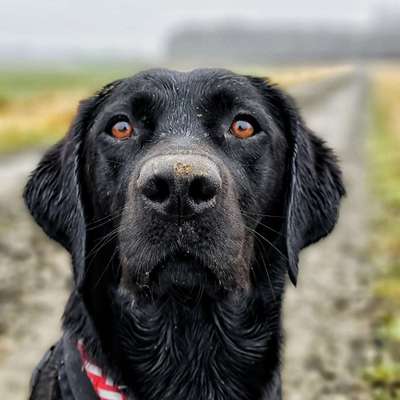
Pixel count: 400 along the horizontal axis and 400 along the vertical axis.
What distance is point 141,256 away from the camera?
7.96 ft

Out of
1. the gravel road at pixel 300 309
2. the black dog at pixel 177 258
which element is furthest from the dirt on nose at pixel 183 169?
the gravel road at pixel 300 309

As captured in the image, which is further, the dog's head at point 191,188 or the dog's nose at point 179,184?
the dog's head at point 191,188

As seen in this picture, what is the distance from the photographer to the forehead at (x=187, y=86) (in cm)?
287

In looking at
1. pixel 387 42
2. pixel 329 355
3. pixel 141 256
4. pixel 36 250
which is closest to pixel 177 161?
pixel 141 256

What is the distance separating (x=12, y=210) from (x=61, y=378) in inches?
228

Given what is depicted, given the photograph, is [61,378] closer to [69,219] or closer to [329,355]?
[69,219]

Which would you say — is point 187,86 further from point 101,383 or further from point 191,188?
point 101,383

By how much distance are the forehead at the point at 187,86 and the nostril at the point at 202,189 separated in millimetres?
788

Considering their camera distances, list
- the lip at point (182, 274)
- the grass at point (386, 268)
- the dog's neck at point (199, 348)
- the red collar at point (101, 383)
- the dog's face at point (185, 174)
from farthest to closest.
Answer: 1. the grass at point (386, 268)
2. the dog's neck at point (199, 348)
3. the red collar at point (101, 383)
4. the lip at point (182, 274)
5. the dog's face at point (185, 174)

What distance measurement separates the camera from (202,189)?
220cm

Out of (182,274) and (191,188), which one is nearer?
(191,188)

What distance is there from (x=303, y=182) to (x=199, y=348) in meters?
1.03

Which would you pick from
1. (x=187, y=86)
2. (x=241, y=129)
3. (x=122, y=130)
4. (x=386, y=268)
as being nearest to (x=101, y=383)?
(x=122, y=130)

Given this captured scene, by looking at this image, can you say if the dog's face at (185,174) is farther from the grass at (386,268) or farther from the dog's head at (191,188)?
the grass at (386,268)
